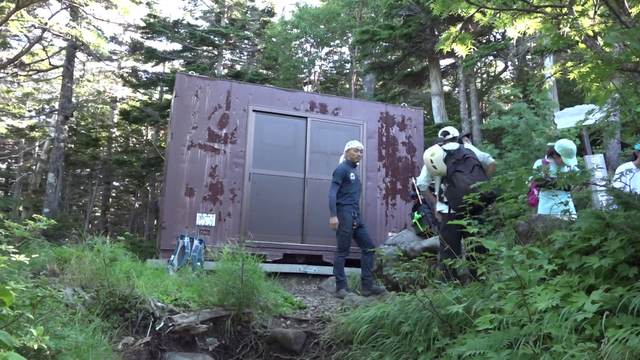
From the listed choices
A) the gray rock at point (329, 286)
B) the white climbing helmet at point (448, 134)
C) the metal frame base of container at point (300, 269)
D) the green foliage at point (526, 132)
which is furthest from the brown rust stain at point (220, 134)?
the green foliage at point (526, 132)

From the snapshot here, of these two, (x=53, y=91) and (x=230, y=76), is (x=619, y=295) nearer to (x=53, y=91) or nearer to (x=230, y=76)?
(x=230, y=76)

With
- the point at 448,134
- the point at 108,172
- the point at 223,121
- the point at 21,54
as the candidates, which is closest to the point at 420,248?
the point at 448,134

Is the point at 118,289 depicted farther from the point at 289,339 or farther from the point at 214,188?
the point at 214,188

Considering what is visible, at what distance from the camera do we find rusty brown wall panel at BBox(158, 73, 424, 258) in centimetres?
711

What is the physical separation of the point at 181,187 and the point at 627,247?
5575mm

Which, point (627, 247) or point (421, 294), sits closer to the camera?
point (627, 247)

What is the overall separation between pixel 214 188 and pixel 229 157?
0.49m

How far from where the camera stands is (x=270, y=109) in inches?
300

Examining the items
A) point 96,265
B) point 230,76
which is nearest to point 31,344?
point 96,265

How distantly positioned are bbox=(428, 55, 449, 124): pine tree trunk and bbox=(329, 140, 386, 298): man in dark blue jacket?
853 cm

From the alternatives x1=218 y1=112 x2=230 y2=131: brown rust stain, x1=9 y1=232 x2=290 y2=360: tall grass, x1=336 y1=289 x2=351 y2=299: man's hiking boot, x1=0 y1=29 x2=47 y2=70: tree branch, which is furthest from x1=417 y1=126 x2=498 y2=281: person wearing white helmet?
x1=0 y1=29 x2=47 y2=70: tree branch

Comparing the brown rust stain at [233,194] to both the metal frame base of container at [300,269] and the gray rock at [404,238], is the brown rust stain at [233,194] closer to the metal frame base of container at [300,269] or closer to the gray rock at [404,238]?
the metal frame base of container at [300,269]

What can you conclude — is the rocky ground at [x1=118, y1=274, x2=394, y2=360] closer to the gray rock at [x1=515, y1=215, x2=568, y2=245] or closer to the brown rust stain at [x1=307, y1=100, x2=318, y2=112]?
the gray rock at [x1=515, y1=215, x2=568, y2=245]

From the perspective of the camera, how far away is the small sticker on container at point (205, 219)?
7.11 meters
